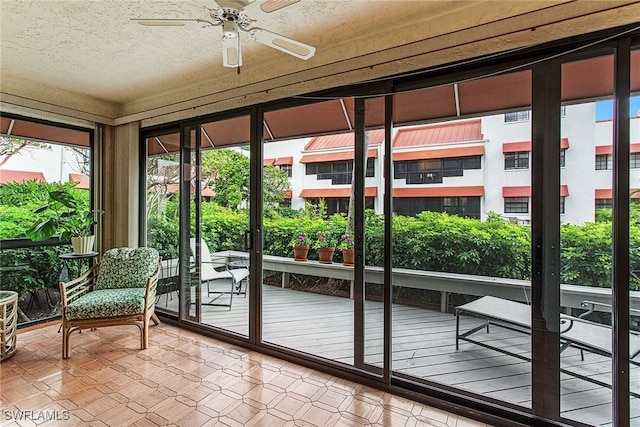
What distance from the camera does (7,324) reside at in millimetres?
2771

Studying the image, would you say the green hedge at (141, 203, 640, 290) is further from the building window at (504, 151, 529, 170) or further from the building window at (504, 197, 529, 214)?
the building window at (504, 151, 529, 170)

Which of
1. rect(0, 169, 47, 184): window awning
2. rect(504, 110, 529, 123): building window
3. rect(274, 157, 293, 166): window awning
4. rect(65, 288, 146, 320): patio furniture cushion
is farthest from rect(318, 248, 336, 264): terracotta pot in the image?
rect(0, 169, 47, 184): window awning

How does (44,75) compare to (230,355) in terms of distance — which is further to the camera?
(44,75)

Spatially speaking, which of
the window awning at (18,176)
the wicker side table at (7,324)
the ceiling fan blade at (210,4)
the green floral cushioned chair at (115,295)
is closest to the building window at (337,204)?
the ceiling fan blade at (210,4)

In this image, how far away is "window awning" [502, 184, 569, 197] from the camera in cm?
187

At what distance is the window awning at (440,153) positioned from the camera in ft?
7.25

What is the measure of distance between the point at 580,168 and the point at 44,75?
14.6 feet

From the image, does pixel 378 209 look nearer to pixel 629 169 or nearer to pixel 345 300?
pixel 345 300

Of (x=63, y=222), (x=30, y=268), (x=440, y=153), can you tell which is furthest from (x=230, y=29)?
(x=30, y=268)

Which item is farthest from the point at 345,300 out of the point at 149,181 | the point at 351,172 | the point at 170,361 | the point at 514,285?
the point at 149,181

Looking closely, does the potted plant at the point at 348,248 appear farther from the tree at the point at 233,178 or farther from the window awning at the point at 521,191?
the window awning at the point at 521,191

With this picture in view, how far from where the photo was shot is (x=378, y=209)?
8.00 feet

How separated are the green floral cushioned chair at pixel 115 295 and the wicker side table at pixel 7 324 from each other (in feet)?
1.26

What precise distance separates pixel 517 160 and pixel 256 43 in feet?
6.63
